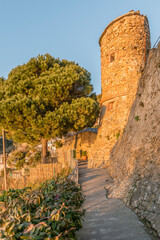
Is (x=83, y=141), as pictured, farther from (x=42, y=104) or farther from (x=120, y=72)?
(x=120, y=72)

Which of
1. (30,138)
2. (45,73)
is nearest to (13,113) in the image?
(30,138)

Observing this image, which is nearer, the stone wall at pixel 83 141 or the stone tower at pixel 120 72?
the stone tower at pixel 120 72

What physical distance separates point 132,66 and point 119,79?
1.33m

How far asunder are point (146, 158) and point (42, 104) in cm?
835

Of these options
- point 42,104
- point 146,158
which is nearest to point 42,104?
point 42,104

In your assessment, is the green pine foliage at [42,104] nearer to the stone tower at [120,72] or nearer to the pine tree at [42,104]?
the pine tree at [42,104]

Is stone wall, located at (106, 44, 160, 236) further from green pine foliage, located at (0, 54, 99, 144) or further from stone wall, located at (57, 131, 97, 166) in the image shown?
stone wall, located at (57, 131, 97, 166)

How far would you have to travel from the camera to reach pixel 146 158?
446cm

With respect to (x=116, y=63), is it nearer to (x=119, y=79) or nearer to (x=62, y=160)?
(x=119, y=79)

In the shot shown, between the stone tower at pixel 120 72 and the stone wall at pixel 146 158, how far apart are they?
4.61m

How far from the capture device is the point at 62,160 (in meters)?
9.44

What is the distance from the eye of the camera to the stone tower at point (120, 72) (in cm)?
1083

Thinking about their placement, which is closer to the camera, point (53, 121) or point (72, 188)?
point (72, 188)

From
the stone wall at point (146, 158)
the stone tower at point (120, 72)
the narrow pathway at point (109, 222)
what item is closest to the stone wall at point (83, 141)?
the stone tower at point (120, 72)
